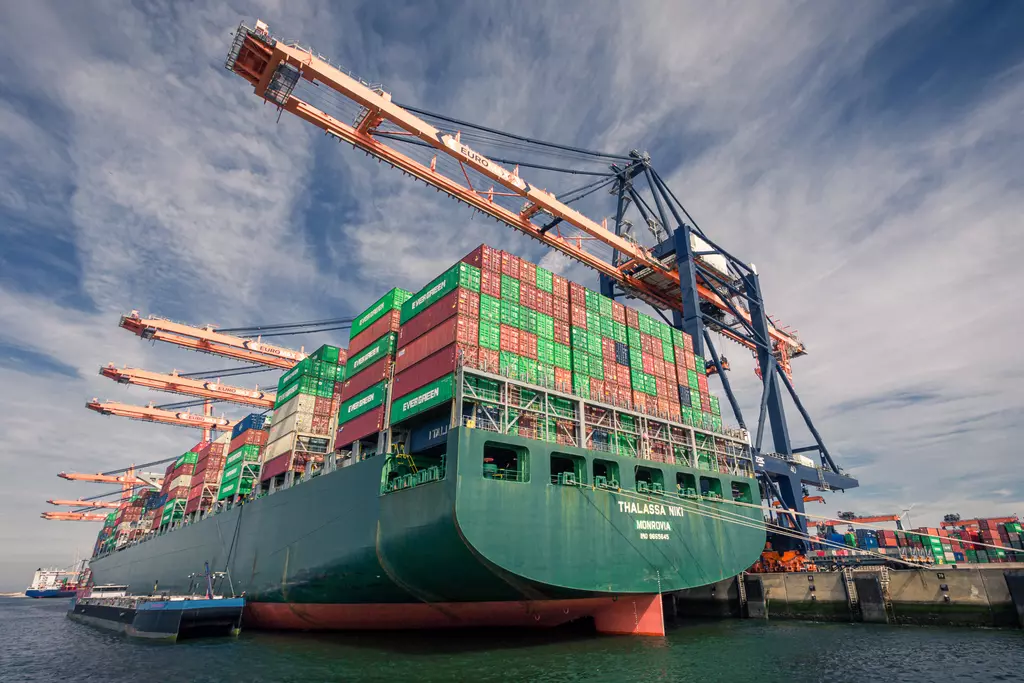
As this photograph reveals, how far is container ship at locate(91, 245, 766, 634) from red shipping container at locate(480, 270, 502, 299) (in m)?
0.10

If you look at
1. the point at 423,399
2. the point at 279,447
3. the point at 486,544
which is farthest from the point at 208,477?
the point at 486,544

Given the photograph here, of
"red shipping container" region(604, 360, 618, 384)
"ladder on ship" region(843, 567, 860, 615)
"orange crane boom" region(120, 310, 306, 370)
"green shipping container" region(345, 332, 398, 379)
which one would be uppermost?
"orange crane boom" region(120, 310, 306, 370)

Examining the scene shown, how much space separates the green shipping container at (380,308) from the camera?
26.0 m

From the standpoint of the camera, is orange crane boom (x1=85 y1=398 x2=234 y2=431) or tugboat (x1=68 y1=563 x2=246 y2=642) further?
orange crane boom (x1=85 y1=398 x2=234 y2=431)

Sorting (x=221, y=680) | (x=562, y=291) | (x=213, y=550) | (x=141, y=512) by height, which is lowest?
(x=221, y=680)

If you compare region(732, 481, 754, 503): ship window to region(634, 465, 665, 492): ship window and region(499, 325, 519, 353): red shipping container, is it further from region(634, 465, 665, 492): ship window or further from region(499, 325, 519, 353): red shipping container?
region(499, 325, 519, 353): red shipping container

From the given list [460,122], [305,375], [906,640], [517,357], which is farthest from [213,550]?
[906,640]

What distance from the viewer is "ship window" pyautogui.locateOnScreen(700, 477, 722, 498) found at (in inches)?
1057

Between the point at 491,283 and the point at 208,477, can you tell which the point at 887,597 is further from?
the point at 208,477

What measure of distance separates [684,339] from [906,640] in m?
17.0

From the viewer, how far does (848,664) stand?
16.0m

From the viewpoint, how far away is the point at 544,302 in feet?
80.6

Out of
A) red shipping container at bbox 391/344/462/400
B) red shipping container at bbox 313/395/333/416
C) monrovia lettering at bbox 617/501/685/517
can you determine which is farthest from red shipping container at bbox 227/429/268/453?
→ monrovia lettering at bbox 617/501/685/517

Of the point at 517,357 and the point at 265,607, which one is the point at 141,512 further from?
the point at 517,357
